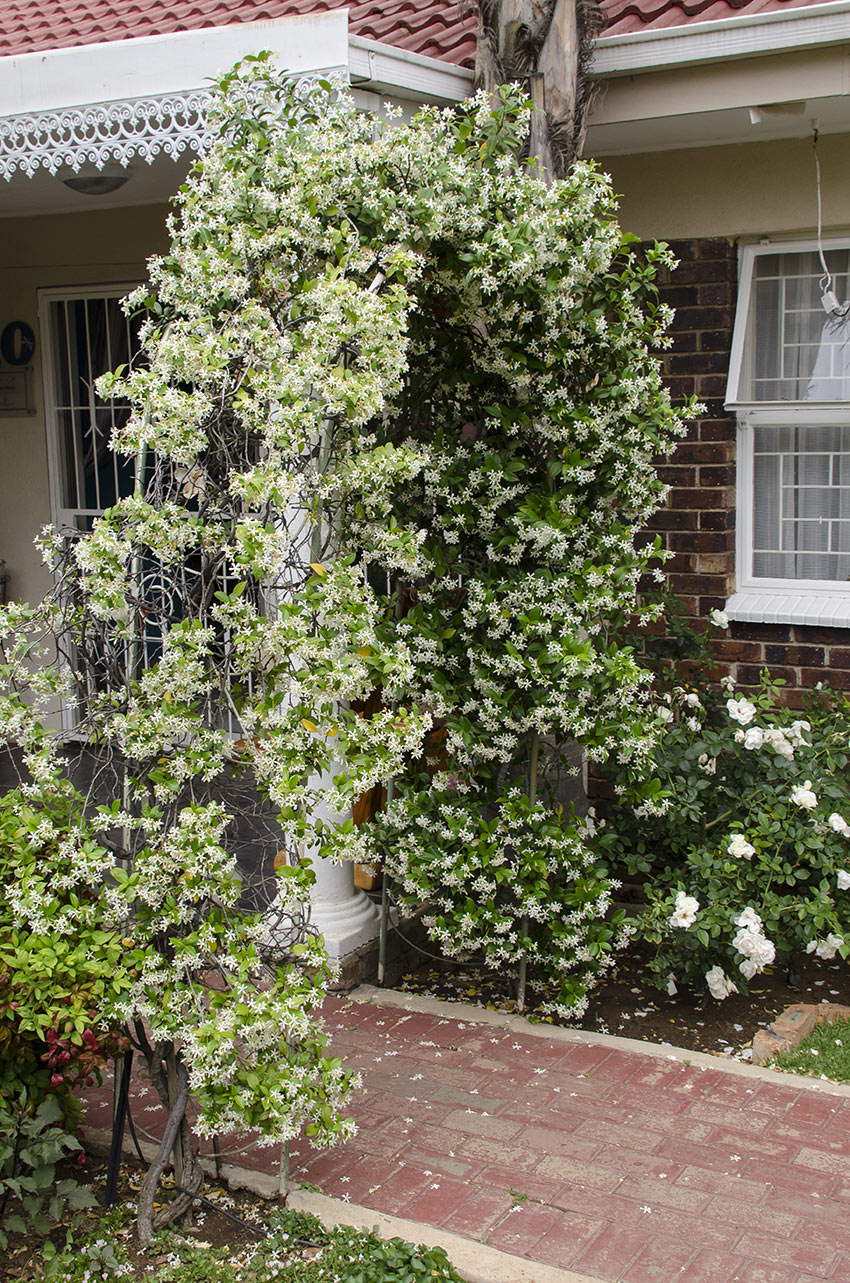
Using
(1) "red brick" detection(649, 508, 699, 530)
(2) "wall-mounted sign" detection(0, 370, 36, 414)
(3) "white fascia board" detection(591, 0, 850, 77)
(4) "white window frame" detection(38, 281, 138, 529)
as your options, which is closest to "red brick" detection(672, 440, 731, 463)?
(1) "red brick" detection(649, 508, 699, 530)

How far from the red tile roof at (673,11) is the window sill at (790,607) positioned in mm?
2311

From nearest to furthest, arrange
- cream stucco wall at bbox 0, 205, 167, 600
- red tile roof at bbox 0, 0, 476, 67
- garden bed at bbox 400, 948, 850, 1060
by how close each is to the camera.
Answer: garden bed at bbox 400, 948, 850, 1060 < red tile roof at bbox 0, 0, 476, 67 < cream stucco wall at bbox 0, 205, 167, 600

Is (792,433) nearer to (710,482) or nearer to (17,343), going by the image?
(710,482)

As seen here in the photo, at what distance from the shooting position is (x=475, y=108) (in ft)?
13.0

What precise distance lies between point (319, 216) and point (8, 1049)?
235cm

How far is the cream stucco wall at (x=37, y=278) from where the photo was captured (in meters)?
7.55

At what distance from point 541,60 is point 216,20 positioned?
7.06 feet

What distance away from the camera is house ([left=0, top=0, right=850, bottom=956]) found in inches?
175

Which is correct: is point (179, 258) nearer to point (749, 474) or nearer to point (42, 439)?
point (749, 474)

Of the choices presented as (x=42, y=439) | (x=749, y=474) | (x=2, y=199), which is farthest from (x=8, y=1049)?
(x=42, y=439)

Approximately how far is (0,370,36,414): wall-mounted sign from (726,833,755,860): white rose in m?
5.69

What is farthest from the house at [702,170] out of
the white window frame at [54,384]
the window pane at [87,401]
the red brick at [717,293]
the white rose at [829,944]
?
the white rose at [829,944]

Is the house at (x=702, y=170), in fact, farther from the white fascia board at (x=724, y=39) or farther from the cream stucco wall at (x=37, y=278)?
the cream stucco wall at (x=37, y=278)

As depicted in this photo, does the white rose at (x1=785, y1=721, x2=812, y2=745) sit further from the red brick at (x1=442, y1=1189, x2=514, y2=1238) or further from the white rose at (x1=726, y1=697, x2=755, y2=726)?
the red brick at (x1=442, y1=1189, x2=514, y2=1238)
